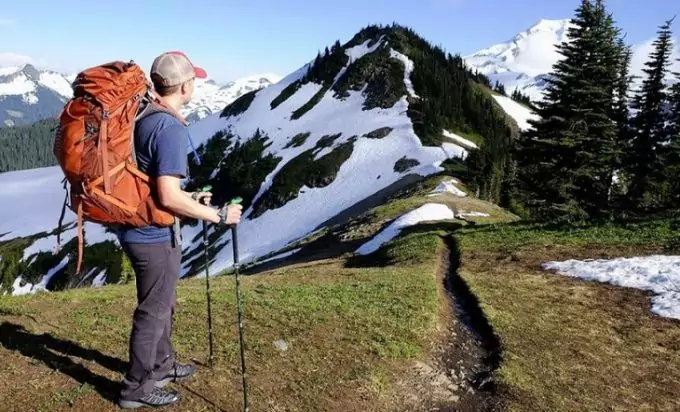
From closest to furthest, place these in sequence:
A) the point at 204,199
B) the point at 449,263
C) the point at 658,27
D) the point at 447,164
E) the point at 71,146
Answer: the point at 71,146, the point at 204,199, the point at 449,263, the point at 658,27, the point at 447,164

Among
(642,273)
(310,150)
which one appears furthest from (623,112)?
(310,150)

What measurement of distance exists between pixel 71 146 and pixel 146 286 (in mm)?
1917

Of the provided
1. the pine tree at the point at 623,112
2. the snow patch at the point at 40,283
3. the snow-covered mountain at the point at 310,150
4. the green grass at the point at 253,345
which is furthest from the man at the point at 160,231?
the snow patch at the point at 40,283

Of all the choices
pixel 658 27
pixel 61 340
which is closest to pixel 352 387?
pixel 61 340

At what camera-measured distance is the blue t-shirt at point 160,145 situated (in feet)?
19.5

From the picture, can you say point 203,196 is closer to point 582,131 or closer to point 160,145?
point 160,145

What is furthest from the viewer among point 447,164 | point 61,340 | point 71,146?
point 447,164

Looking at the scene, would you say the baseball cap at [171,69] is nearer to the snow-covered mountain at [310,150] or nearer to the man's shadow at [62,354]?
the man's shadow at [62,354]

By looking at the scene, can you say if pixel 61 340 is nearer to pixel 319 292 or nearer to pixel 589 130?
pixel 319 292

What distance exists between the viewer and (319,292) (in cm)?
1406

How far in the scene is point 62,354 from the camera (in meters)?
8.57

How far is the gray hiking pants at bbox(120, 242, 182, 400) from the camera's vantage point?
6414 mm

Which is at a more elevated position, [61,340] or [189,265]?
[61,340]

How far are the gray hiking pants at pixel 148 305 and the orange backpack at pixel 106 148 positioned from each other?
488 mm
